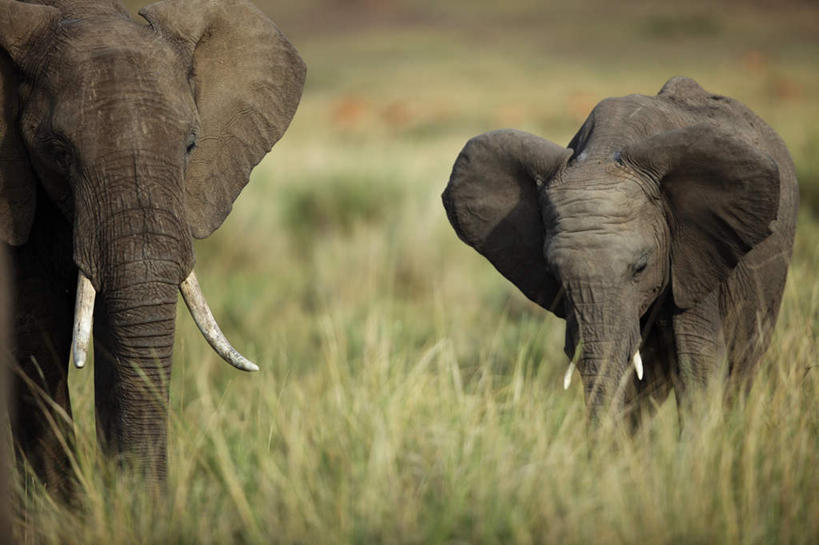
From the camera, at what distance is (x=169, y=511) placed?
11.5 ft

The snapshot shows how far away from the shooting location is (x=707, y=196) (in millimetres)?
4492

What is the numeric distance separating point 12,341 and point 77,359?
952 mm

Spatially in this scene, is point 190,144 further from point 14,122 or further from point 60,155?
point 14,122

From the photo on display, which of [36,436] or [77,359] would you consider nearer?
[77,359]

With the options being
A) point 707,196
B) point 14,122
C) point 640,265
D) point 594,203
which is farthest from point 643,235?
point 14,122

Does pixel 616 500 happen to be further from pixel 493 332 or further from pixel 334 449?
pixel 493 332

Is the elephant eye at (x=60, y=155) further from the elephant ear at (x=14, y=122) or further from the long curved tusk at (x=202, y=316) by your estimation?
the long curved tusk at (x=202, y=316)

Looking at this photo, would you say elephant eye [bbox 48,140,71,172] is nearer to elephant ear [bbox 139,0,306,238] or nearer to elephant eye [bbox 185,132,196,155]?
elephant eye [bbox 185,132,196,155]

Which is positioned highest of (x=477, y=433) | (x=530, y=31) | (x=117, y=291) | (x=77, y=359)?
(x=530, y=31)

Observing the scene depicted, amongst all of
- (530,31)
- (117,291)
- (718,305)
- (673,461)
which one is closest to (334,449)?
(117,291)

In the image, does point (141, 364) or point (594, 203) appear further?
point (594, 203)

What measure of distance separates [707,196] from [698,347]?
0.70m

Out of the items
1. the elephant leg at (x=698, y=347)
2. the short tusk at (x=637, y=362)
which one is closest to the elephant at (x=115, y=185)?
the short tusk at (x=637, y=362)

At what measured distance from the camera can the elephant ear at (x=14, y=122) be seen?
3889 mm
